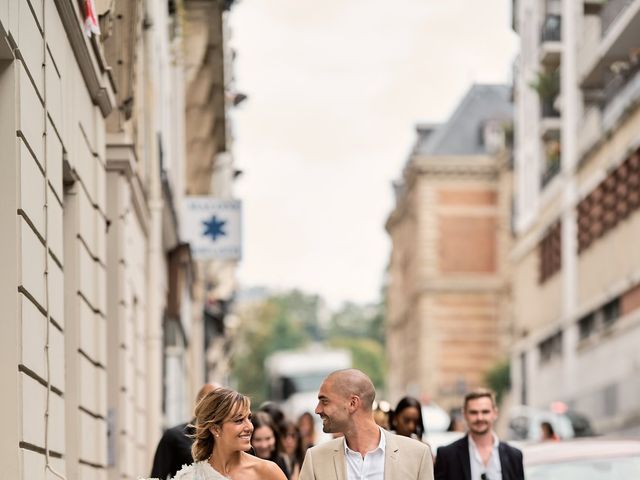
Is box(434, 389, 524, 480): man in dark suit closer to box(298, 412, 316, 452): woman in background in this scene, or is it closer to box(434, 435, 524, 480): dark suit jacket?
box(434, 435, 524, 480): dark suit jacket

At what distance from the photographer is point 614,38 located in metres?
50.2

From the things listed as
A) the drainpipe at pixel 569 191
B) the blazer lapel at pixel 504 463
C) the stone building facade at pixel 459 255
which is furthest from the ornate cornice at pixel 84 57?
the stone building facade at pixel 459 255

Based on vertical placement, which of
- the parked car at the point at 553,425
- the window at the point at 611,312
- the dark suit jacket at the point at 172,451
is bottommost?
Answer: the dark suit jacket at the point at 172,451

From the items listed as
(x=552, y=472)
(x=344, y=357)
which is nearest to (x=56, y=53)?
(x=552, y=472)

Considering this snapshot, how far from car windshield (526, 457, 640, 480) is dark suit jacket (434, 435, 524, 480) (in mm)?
643

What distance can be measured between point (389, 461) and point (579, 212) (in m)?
47.4

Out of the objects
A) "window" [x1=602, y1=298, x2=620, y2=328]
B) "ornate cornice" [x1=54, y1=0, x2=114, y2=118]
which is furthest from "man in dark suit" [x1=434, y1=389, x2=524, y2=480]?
"window" [x1=602, y1=298, x2=620, y2=328]

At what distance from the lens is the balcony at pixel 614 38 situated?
48.2m

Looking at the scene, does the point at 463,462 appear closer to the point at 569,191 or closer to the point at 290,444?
the point at 290,444

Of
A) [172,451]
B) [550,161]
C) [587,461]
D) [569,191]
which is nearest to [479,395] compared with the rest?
[587,461]

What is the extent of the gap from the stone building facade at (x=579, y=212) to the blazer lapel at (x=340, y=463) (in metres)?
36.5

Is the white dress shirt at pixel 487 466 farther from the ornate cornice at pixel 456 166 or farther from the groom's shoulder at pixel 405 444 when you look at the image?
the ornate cornice at pixel 456 166

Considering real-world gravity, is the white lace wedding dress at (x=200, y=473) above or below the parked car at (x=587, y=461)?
below

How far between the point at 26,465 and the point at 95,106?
5.83 m
